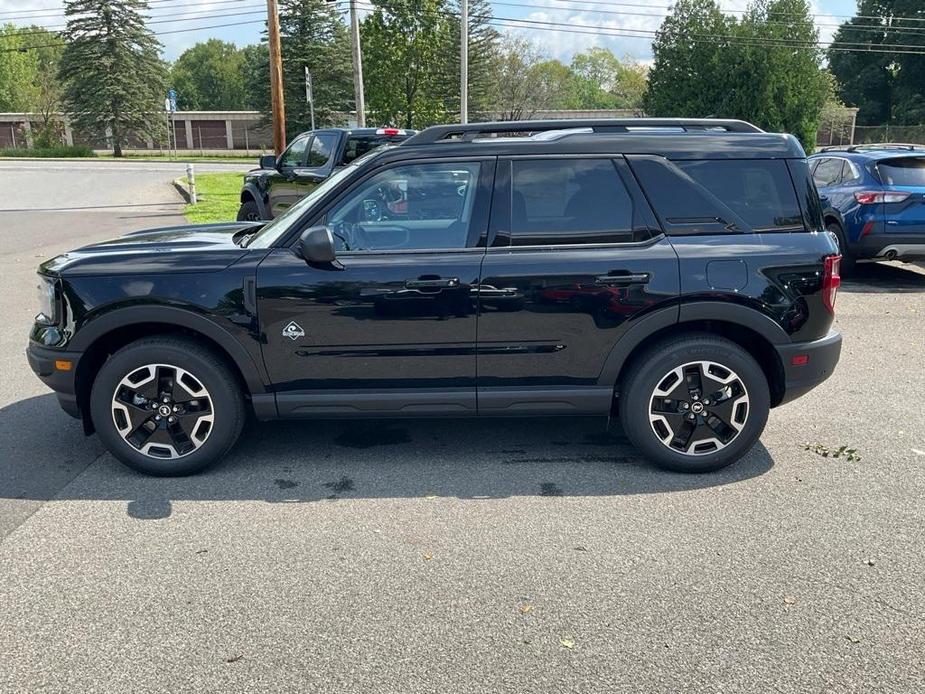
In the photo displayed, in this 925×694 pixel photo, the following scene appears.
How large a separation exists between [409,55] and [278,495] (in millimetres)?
36086

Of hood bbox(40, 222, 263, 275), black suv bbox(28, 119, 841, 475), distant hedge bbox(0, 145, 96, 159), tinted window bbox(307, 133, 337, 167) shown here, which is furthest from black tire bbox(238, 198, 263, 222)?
distant hedge bbox(0, 145, 96, 159)

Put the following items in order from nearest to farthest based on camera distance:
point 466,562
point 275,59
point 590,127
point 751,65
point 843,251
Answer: point 466,562
point 590,127
point 843,251
point 275,59
point 751,65

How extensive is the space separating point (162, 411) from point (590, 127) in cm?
290

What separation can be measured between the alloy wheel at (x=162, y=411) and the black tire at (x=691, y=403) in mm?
2366

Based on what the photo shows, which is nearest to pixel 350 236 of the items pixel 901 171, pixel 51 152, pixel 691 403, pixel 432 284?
pixel 432 284

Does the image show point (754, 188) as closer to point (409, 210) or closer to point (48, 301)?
point (409, 210)

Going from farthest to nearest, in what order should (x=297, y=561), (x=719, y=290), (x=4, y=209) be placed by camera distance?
1. (x=4, y=209)
2. (x=719, y=290)
3. (x=297, y=561)

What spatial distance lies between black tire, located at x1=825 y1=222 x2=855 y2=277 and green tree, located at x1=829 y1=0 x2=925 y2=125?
57.2 metres

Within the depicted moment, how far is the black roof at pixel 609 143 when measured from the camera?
429 centimetres

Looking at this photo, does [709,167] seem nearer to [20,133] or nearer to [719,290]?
[719,290]

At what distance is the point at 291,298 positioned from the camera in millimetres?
4188

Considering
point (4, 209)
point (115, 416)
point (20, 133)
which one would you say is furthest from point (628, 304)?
point (20, 133)

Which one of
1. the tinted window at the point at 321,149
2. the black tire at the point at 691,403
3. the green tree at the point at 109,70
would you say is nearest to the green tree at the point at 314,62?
the green tree at the point at 109,70

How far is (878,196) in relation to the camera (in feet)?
31.9
